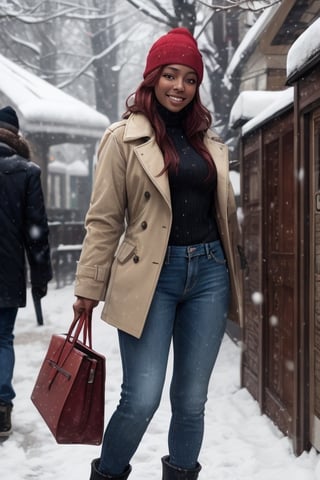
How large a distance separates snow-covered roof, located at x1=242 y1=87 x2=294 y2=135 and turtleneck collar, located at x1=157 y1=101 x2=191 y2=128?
4.56 feet

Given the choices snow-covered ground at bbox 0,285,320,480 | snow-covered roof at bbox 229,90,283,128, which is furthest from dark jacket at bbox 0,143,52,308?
snow-covered roof at bbox 229,90,283,128

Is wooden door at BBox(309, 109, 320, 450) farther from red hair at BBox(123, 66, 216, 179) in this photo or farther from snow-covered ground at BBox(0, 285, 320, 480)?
red hair at BBox(123, 66, 216, 179)

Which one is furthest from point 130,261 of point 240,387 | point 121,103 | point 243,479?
point 121,103

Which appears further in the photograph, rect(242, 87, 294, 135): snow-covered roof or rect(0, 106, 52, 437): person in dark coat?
rect(0, 106, 52, 437): person in dark coat

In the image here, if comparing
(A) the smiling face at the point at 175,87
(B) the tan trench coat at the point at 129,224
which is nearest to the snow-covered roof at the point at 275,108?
(A) the smiling face at the point at 175,87

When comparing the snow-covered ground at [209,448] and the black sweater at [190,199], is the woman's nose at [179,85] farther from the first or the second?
the snow-covered ground at [209,448]

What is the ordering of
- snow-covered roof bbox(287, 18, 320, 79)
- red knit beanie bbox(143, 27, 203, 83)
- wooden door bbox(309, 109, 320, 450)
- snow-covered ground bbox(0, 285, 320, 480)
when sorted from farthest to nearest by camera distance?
snow-covered ground bbox(0, 285, 320, 480), wooden door bbox(309, 109, 320, 450), snow-covered roof bbox(287, 18, 320, 79), red knit beanie bbox(143, 27, 203, 83)

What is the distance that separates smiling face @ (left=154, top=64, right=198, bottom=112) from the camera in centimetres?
275

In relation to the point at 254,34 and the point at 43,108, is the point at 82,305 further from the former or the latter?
the point at 43,108

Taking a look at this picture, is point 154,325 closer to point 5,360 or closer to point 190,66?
point 190,66

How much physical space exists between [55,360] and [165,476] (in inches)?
27.5

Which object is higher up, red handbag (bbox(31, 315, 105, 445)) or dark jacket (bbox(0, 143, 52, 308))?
dark jacket (bbox(0, 143, 52, 308))

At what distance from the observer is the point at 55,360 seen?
2934mm

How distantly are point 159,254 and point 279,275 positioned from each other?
2.11 meters
